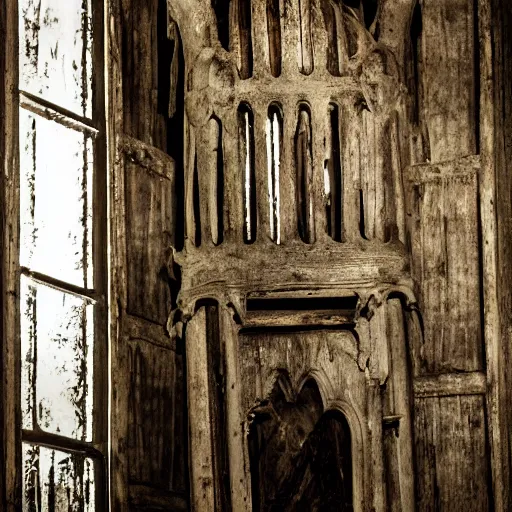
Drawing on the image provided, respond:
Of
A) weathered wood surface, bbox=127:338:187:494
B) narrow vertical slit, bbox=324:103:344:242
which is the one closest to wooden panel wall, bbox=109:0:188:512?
weathered wood surface, bbox=127:338:187:494

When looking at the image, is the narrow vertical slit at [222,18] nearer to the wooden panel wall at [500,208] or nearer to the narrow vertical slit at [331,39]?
the narrow vertical slit at [331,39]

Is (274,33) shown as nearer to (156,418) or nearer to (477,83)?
(477,83)

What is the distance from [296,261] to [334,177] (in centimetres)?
21

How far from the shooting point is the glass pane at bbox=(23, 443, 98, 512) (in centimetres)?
272

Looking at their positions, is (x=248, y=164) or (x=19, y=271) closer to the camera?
(x=19, y=271)

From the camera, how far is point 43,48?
288 centimetres

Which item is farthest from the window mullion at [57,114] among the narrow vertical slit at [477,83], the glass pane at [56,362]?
the narrow vertical slit at [477,83]

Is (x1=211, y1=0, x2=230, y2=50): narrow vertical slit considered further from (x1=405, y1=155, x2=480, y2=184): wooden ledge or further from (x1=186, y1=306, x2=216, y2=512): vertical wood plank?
(x1=186, y1=306, x2=216, y2=512): vertical wood plank

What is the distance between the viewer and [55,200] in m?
2.83

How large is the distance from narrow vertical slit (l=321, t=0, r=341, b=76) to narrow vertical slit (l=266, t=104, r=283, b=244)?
0.45 ft

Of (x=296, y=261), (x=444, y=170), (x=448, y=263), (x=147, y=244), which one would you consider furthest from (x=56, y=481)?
(x=444, y=170)

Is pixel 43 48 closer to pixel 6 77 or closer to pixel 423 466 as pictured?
pixel 6 77

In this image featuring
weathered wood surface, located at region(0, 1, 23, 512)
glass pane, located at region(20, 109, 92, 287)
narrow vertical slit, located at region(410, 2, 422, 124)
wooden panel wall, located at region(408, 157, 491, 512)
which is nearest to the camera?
weathered wood surface, located at region(0, 1, 23, 512)

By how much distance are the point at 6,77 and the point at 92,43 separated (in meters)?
0.21
